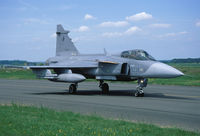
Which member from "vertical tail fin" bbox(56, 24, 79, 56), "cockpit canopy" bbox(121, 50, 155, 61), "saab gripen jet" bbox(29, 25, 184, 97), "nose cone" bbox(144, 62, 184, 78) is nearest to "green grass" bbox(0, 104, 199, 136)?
"nose cone" bbox(144, 62, 184, 78)

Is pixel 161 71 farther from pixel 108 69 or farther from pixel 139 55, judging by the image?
pixel 108 69

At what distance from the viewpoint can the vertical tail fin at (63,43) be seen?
943 inches

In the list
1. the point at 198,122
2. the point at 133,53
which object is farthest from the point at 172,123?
the point at 133,53

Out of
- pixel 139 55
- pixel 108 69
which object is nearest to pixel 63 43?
pixel 108 69

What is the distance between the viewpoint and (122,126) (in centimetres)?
791

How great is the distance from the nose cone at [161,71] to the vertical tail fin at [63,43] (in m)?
9.16

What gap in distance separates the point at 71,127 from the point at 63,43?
17.0 meters

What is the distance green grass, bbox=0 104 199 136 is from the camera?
22.7 ft

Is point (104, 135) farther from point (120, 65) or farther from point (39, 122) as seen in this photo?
point (120, 65)

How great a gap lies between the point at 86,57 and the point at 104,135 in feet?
47.2

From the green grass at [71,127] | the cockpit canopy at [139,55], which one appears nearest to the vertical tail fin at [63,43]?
the cockpit canopy at [139,55]

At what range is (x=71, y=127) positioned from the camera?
757cm

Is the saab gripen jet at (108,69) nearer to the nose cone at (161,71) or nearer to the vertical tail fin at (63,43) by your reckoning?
the nose cone at (161,71)

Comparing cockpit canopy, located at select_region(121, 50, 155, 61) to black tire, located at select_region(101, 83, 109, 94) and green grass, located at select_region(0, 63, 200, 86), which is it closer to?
green grass, located at select_region(0, 63, 200, 86)
